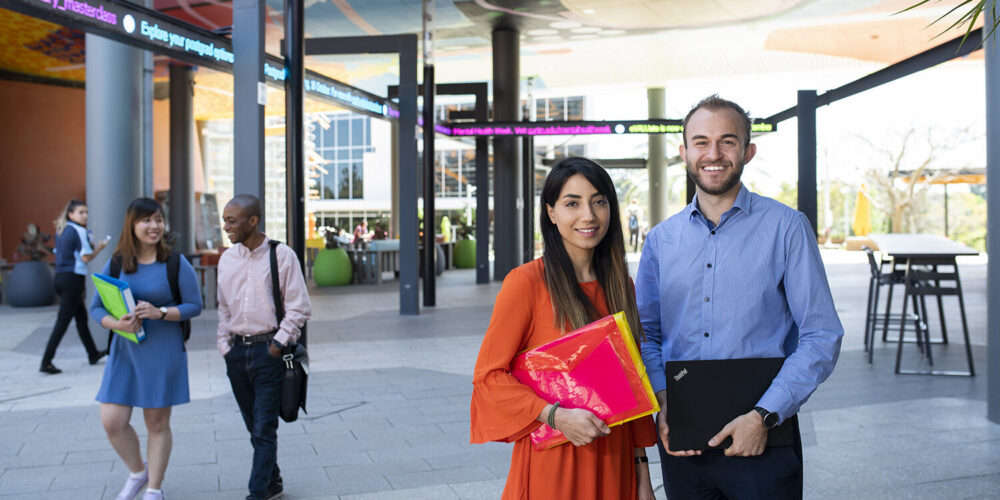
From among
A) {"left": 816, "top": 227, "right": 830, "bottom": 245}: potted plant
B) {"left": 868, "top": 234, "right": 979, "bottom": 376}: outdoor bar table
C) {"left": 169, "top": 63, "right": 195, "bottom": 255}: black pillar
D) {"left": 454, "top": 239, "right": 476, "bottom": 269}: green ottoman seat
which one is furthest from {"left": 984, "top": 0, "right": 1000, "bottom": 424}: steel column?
{"left": 816, "top": 227, "right": 830, "bottom": 245}: potted plant

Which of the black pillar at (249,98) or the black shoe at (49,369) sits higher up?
the black pillar at (249,98)

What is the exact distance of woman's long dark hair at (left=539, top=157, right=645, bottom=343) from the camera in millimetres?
2086

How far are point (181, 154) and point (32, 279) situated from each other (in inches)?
273

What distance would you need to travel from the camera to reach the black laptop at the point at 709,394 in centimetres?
199

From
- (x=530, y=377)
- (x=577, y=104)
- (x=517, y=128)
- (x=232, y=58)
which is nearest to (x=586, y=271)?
(x=530, y=377)

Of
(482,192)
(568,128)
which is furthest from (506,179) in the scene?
(568,128)

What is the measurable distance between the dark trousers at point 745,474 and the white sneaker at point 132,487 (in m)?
3.01

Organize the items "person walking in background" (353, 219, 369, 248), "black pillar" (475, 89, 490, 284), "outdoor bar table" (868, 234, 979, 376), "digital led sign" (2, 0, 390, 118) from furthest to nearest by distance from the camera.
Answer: "person walking in background" (353, 219, 369, 248)
"black pillar" (475, 89, 490, 284)
"outdoor bar table" (868, 234, 979, 376)
"digital led sign" (2, 0, 390, 118)

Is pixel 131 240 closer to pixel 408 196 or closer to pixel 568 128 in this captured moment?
pixel 408 196

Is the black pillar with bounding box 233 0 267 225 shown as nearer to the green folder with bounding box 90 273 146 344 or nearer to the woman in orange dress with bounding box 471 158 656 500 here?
the green folder with bounding box 90 273 146 344

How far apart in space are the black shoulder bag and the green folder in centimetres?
64

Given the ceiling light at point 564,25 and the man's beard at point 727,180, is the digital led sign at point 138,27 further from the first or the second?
the ceiling light at point 564,25

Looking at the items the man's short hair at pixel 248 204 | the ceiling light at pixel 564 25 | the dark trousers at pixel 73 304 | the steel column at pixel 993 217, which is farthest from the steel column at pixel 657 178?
the man's short hair at pixel 248 204

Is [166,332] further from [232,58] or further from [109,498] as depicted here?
[232,58]
